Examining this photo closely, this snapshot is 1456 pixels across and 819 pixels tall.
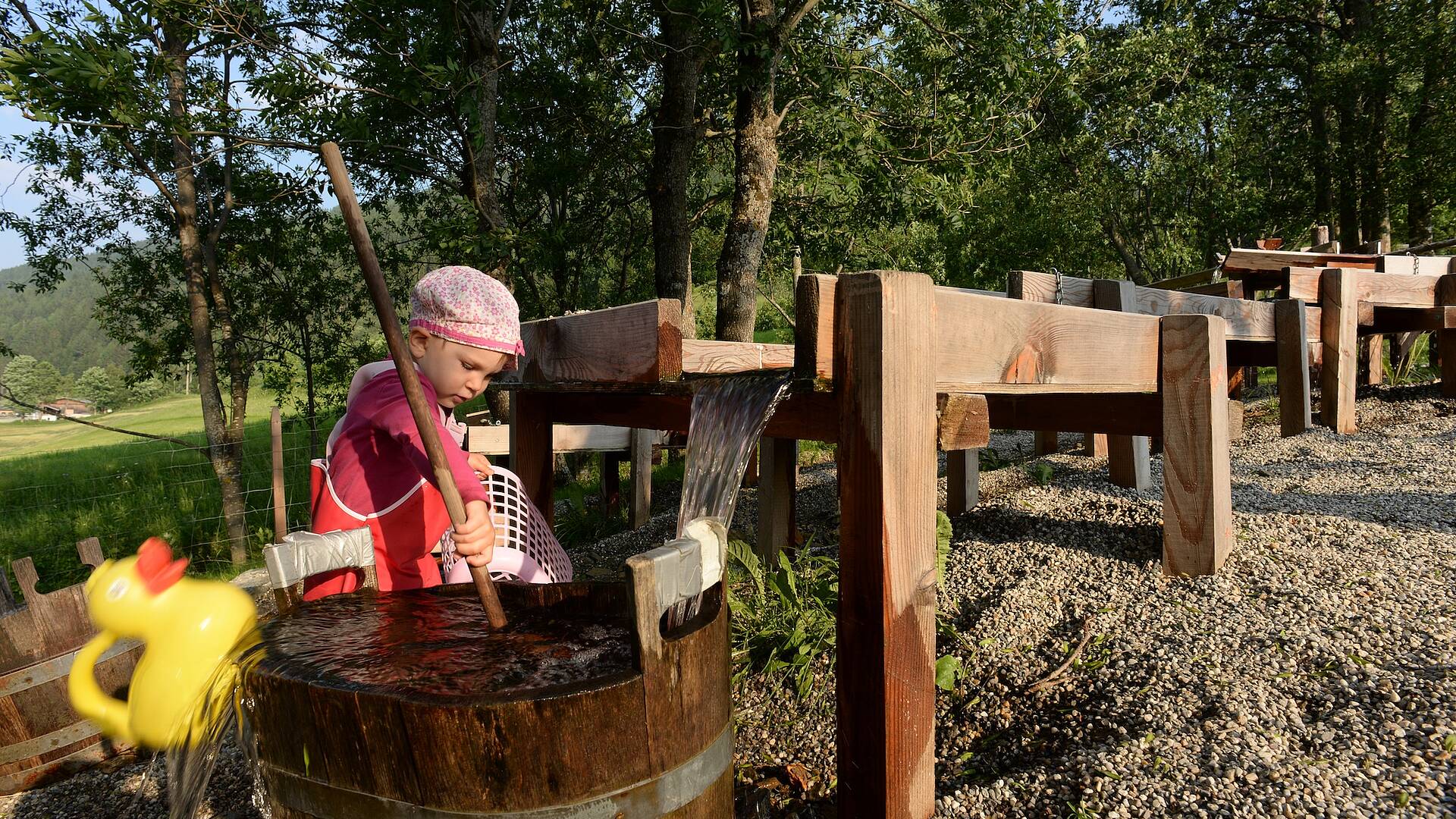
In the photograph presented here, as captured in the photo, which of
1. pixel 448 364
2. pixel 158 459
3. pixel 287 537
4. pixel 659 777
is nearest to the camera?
pixel 659 777

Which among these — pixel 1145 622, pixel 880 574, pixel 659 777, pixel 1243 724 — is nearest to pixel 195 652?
pixel 659 777

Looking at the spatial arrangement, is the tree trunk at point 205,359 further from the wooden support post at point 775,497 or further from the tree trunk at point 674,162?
the wooden support post at point 775,497

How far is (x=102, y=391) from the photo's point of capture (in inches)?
2100

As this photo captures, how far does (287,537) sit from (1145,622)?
9.64 feet

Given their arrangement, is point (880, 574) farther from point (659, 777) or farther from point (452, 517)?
point (452, 517)

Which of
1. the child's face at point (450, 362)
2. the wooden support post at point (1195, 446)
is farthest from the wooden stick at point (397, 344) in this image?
the wooden support post at point (1195, 446)

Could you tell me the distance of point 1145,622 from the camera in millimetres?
3061

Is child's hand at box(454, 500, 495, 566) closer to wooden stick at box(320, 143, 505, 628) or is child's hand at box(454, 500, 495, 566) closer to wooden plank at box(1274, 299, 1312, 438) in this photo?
wooden stick at box(320, 143, 505, 628)

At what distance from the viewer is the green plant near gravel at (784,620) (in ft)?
10.7

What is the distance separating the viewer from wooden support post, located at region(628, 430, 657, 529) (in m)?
7.17

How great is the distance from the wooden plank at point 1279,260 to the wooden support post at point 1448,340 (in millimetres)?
596

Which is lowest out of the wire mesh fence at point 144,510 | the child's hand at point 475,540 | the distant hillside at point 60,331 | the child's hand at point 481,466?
the wire mesh fence at point 144,510

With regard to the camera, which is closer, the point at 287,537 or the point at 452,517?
the point at 452,517

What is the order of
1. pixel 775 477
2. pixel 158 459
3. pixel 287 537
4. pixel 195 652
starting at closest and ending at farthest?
pixel 195 652
pixel 287 537
pixel 775 477
pixel 158 459
